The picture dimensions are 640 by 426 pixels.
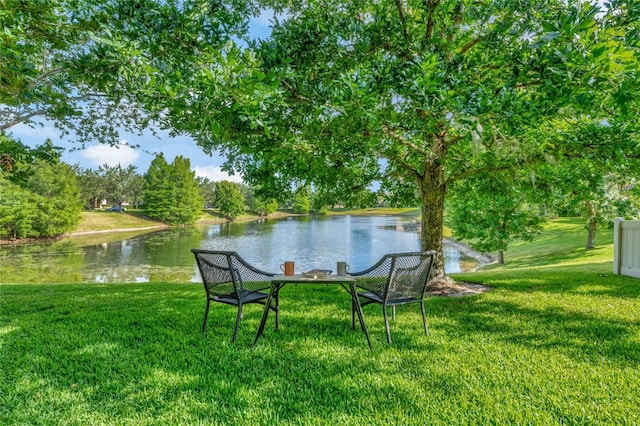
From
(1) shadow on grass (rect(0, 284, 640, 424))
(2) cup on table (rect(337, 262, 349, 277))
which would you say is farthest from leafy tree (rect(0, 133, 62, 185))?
(2) cup on table (rect(337, 262, 349, 277))

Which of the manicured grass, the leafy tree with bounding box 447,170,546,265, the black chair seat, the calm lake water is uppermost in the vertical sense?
the leafy tree with bounding box 447,170,546,265

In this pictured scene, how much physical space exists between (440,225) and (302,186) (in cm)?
278

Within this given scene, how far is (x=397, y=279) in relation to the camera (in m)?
3.34

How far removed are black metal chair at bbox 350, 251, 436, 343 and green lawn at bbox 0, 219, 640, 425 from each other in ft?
1.23

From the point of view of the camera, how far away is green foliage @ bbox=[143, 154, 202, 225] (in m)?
38.9

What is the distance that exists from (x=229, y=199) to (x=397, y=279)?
156ft

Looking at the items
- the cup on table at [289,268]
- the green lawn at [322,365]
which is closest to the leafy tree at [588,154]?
the green lawn at [322,365]

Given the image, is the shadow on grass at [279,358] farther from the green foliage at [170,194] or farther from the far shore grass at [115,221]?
the green foliage at [170,194]

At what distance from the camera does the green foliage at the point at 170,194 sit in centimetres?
3894

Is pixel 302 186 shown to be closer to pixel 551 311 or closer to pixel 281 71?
pixel 281 71

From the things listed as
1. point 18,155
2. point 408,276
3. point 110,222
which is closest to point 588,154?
point 408,276

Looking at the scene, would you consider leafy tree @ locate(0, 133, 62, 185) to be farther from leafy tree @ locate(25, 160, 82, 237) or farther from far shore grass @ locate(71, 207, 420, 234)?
leafy tree @ locate(25, 160, 82, 237)

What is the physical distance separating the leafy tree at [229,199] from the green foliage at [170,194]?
7.61m

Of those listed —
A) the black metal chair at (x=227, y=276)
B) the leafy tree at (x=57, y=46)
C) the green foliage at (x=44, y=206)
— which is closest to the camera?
the leafy tree at (x=57, y=46)
